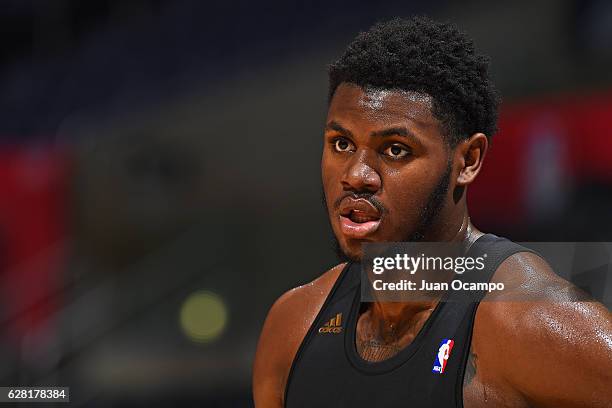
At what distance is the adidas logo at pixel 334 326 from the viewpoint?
89.2 inches

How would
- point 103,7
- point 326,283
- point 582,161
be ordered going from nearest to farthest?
point 326,283
point 582,161
point 103,7

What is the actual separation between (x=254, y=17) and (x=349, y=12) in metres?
0.84

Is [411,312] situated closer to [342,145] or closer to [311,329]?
[311,329]

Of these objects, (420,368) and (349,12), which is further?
(349,12)

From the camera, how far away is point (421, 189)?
198 cm

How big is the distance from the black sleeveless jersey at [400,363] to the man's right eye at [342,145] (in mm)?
356

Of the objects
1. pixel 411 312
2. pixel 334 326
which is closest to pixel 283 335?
pixel 334 326

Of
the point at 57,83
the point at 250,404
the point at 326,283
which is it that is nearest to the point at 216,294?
the point at 250,404

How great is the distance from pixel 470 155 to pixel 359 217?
0.29 metres

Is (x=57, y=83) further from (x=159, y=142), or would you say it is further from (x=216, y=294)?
(x=216, y=294)

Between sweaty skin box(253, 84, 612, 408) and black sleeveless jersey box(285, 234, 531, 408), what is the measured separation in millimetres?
33

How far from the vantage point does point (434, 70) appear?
1.99 meters

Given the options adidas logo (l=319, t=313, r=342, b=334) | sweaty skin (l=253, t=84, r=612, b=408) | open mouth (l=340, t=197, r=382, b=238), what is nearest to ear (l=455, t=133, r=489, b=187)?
sweaty skin (l=253, t=84, r=612, b=408)

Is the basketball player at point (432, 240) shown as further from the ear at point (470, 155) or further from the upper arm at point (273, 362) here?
the upper arm at point (273, 362)
